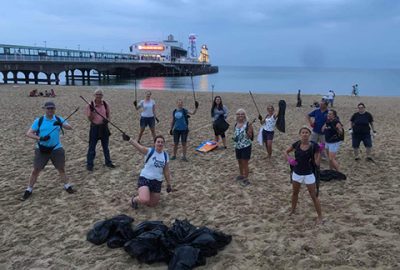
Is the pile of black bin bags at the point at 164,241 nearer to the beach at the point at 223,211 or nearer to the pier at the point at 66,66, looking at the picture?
the beach at the point at 223,211

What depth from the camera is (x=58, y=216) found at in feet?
17.9

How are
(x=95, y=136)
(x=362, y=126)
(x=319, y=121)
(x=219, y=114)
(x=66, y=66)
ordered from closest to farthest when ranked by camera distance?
(x=95, y=136), (x=319, y=121), (x=362, y=126), (x=219, y=114), (x=66, y=66)

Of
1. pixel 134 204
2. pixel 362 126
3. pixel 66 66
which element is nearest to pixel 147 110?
pixel 134 204

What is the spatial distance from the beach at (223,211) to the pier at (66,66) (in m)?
7.87

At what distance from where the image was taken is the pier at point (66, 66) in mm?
44906

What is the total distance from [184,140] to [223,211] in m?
3.24

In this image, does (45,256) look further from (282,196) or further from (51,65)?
(51,65)

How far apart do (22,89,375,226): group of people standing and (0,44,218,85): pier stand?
6946mm

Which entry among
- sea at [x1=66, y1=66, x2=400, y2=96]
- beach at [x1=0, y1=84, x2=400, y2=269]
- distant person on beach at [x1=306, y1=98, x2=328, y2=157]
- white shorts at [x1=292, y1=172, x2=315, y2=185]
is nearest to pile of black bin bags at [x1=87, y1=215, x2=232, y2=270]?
beach at [x1=0, y1=84, x2=400, y2=269]

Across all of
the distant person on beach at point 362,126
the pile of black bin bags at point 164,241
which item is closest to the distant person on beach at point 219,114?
the distant person on beach at point 362,126

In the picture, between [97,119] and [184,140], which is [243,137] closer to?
[184,140]

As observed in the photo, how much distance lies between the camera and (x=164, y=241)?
4.20 m

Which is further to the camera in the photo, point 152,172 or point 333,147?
point 333,147

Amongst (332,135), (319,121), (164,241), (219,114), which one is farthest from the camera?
Answer: (219,114)
